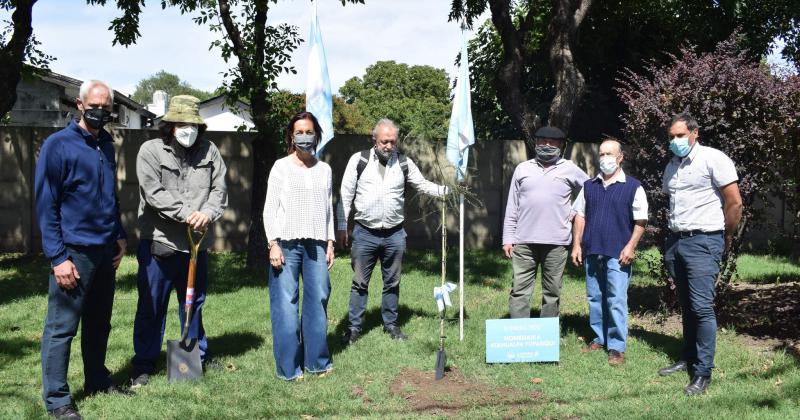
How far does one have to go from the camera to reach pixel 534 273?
6691 mm

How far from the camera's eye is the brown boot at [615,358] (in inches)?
244

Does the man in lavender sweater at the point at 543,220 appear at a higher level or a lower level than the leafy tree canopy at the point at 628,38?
lower

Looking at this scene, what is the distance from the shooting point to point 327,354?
19.5 ft

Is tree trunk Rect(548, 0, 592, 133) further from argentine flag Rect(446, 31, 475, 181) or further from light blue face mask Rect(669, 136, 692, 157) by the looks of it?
light blue face mask Rect(669, 136, 692, 157)

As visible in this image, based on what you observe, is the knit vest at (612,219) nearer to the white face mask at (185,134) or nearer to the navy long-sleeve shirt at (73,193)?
the white face mask at (185,134)

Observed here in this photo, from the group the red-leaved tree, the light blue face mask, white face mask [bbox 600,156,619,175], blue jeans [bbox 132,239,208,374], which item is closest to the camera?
blue jeans [bbox 132,239,208,374]

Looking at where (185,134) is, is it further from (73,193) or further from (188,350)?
(188,350)

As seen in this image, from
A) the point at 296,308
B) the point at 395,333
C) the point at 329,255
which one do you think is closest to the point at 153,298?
the point at 296,308

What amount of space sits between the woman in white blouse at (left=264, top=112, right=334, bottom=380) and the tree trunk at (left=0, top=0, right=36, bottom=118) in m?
6.15

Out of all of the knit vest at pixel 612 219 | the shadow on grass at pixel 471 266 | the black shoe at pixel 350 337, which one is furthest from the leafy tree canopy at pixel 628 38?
the black shoe at pixel 350 337

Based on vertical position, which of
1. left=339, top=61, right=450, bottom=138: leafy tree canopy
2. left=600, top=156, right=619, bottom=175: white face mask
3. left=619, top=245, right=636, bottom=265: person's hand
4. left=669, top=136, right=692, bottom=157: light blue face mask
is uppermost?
left=339, top=61, right=450, bottom=138: leafy tree canopy

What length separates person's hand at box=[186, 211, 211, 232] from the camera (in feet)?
17.7

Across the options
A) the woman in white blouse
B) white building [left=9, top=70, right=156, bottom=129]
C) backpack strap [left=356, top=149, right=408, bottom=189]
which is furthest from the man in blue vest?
white building [left=9, top=70, right=156, bottom=129]

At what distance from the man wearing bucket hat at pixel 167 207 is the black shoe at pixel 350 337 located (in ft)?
5.90
